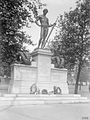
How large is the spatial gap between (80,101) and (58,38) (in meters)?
17.6

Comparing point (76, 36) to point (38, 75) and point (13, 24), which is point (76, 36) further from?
point (38, 75)

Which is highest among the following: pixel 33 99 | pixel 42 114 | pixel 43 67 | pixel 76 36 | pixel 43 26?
pixel 76 36

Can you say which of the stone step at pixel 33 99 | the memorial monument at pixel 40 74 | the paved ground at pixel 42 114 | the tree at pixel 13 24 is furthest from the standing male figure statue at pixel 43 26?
the paved ground at pixel 42 114

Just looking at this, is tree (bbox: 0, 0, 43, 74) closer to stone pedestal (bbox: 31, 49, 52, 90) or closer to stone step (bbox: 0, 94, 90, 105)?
stone pedestal (bbox: 31, 49, 52, 90)

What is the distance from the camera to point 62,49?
31.3m

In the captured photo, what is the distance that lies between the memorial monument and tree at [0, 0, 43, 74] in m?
3.37

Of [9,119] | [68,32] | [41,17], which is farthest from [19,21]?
[9,119]

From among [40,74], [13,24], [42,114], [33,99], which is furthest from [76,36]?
[42,114]

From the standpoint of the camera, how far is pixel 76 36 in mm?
30328

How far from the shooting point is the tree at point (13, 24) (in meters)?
21.2

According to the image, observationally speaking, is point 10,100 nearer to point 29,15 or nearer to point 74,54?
point 29,15

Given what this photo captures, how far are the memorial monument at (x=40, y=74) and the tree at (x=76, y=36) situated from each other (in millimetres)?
9793

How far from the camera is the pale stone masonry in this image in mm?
17906

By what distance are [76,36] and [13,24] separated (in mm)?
10905
